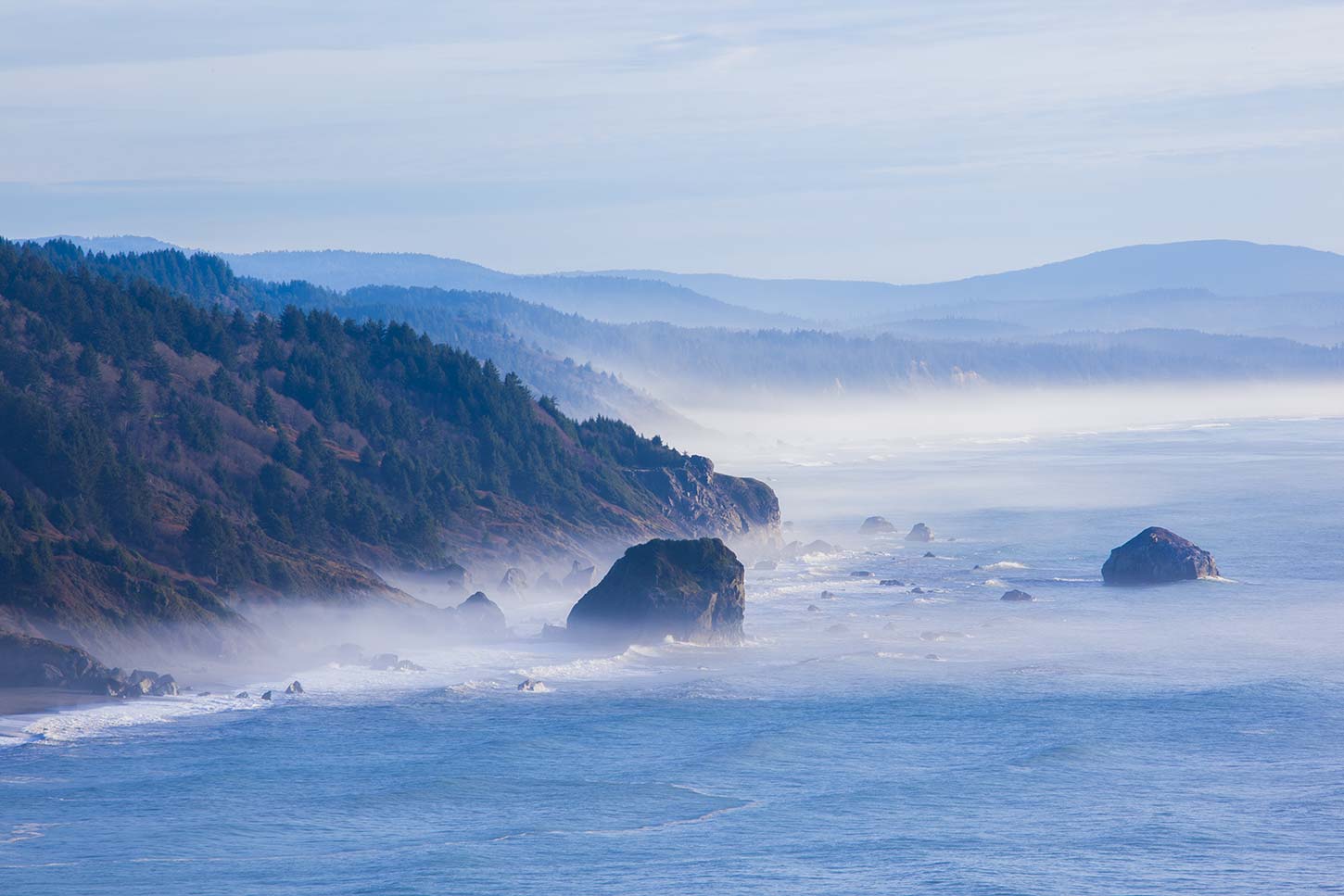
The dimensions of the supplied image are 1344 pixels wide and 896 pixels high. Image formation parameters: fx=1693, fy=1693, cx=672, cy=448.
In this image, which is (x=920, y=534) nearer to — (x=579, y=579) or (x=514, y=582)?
(x=579, y=579)

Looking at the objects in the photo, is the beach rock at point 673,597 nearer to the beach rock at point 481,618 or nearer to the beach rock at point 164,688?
the beach rock at point 481,618

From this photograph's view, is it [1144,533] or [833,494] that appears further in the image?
[833,494]

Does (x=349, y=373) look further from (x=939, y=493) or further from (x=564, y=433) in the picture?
(x=939, y=493)

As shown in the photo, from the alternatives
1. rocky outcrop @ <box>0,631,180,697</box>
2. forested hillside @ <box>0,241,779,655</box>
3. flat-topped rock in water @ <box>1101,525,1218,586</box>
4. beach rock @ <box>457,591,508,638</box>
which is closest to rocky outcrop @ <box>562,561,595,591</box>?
forested hillside @ <box>0,241,779,655</box>

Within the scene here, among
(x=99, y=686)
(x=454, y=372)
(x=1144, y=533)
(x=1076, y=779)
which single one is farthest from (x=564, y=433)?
(x=1076, y=779)


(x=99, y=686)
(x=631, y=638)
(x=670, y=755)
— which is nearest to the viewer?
(x=670, y=755)

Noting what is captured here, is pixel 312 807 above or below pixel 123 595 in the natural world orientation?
below
